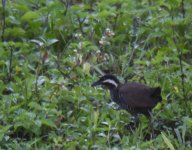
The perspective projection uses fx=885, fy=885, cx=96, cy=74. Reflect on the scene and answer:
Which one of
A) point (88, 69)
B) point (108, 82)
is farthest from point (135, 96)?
point (88, 69)

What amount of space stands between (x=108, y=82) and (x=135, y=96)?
0.54 metres

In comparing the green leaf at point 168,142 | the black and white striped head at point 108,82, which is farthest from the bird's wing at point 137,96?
the green leaf at point 168,142

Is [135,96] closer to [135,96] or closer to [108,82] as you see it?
[135,96]

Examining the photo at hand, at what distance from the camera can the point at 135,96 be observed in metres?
9.19

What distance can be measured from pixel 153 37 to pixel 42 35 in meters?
1.44

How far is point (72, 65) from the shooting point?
33.7 ft

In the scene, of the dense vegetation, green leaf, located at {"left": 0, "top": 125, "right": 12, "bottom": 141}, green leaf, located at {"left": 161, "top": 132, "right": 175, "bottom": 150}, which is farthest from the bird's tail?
green leaf, located at {"left": 0, "top": 125, "right": 12, "bottom": 141}

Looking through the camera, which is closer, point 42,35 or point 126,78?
point 126,78

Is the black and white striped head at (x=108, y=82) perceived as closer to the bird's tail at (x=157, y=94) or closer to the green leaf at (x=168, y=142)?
the bird's tail at (x=157, y=94)

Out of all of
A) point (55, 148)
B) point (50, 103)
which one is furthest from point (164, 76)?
point (55, 148)

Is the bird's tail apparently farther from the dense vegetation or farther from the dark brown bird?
the dense vegetation

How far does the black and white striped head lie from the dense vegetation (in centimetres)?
11

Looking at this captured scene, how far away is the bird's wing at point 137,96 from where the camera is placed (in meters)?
9.06

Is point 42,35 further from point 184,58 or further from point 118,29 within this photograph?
point 184,58
